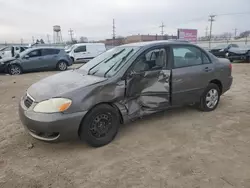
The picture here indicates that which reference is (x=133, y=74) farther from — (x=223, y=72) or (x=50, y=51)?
(x=50, y=51)

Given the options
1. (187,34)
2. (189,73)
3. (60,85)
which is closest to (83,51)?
(189,73)

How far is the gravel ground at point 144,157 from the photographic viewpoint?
251 centimetres

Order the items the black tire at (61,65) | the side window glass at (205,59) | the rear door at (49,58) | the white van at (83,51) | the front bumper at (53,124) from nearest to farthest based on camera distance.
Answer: the front bumper at (53,124)
the side window glass at (205,59)
the rear door at (49,58)
the black tire at (61,65)
the white van at (83,51)

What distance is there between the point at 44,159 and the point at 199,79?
3.11 meters

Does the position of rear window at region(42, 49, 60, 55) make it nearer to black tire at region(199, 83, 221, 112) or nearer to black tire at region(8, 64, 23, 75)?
black tire at region(8, 64, 23, 75)

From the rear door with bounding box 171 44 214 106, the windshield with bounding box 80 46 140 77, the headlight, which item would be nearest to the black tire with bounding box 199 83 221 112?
the rear door with bounding box 171 44 214 106

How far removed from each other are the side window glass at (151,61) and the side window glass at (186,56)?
270 mm

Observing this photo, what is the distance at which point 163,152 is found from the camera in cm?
310

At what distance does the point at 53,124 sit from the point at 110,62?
59.6 inches

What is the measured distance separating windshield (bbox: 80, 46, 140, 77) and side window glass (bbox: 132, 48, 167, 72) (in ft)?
0.61

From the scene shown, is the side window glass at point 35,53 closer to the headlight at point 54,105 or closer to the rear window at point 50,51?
the rear window at point 50,51

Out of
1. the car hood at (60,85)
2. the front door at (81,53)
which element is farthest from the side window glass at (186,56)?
the front door at (81,53)

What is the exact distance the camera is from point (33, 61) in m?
12.2

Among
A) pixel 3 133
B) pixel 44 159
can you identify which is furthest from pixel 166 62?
pixel 3 133
